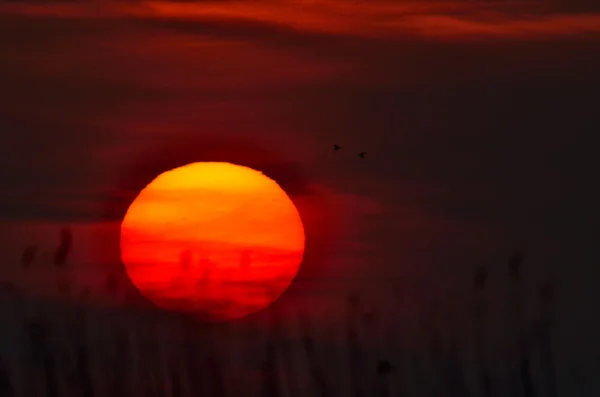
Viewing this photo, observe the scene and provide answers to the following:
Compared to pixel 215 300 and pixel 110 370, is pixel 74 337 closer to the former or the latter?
pixel 110 370

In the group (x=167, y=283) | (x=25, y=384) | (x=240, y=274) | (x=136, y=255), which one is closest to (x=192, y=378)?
(x=25, y=384)

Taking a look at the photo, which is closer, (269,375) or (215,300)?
(269,375)

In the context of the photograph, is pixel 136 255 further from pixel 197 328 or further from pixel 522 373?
pixel 522 373

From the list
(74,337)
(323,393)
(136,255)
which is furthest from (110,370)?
(136,255)

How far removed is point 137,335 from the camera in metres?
14.5

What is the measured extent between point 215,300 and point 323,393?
62.7 inches

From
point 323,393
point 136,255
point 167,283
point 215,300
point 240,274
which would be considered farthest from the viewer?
point 136,255

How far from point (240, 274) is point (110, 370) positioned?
2476mm

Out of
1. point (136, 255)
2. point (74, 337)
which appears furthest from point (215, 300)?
→ point (136, 255)

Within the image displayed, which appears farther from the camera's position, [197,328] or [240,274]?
[240,274]

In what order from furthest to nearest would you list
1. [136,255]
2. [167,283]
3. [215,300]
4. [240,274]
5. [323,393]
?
1. [136,255]
2. [167,283]
3. [240,274]
4. [215,300]
5. [323,393]

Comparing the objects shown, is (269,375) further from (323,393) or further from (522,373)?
(522,373)

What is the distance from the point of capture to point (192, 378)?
45.9 ft

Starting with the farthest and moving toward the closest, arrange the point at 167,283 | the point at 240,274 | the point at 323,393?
the point at 167,283
the point at 240,274
the point at 323,393
